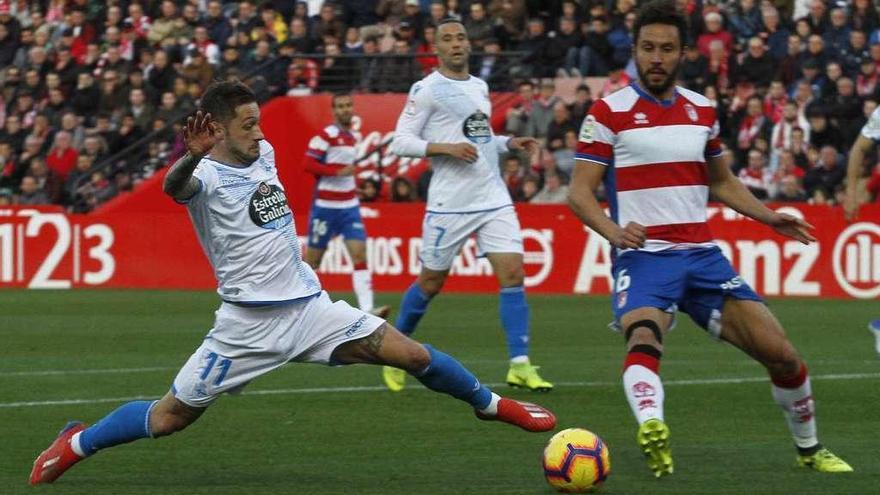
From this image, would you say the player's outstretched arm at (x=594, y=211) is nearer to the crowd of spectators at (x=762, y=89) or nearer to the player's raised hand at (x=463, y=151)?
the player's raised hand at (x=463, y=151)

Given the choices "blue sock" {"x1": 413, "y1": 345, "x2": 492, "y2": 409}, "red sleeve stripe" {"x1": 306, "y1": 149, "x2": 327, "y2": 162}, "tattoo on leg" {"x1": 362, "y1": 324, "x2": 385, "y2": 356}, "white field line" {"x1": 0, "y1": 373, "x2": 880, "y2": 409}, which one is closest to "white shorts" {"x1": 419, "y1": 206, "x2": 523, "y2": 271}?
"white field line" {"x1": 0, "y1": 373, "x2": 880, "y2": 409}

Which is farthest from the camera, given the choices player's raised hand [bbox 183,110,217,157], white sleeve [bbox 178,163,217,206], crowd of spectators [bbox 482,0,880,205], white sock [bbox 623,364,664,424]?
crowd of spectators [bbox 482,0,880,205]

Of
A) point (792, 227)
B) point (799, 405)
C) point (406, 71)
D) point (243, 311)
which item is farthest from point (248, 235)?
point (406, 71)

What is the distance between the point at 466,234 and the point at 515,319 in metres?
0.78

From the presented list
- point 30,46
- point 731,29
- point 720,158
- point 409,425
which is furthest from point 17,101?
point 720,158

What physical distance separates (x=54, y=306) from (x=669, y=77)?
1450 cm

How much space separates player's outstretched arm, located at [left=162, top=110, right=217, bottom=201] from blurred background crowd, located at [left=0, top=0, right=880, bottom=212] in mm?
14477

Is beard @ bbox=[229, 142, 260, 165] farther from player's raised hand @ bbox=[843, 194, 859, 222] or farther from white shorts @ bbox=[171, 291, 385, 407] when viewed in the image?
player's raised hand @ bbox=[843, 194, 859, 222]

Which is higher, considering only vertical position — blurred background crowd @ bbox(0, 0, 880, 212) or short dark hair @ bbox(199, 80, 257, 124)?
short dark hair @ bbox(199, 80, 257, 124)

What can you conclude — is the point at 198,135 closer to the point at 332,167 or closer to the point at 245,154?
the point at 245,154

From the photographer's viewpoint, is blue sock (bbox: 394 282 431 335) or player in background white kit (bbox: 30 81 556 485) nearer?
player in background white kit (bbox: 30 81 556 485)

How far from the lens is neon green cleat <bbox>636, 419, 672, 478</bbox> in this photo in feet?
24.6

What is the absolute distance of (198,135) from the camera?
24.6 ft

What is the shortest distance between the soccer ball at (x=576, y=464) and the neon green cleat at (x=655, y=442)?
31cm
